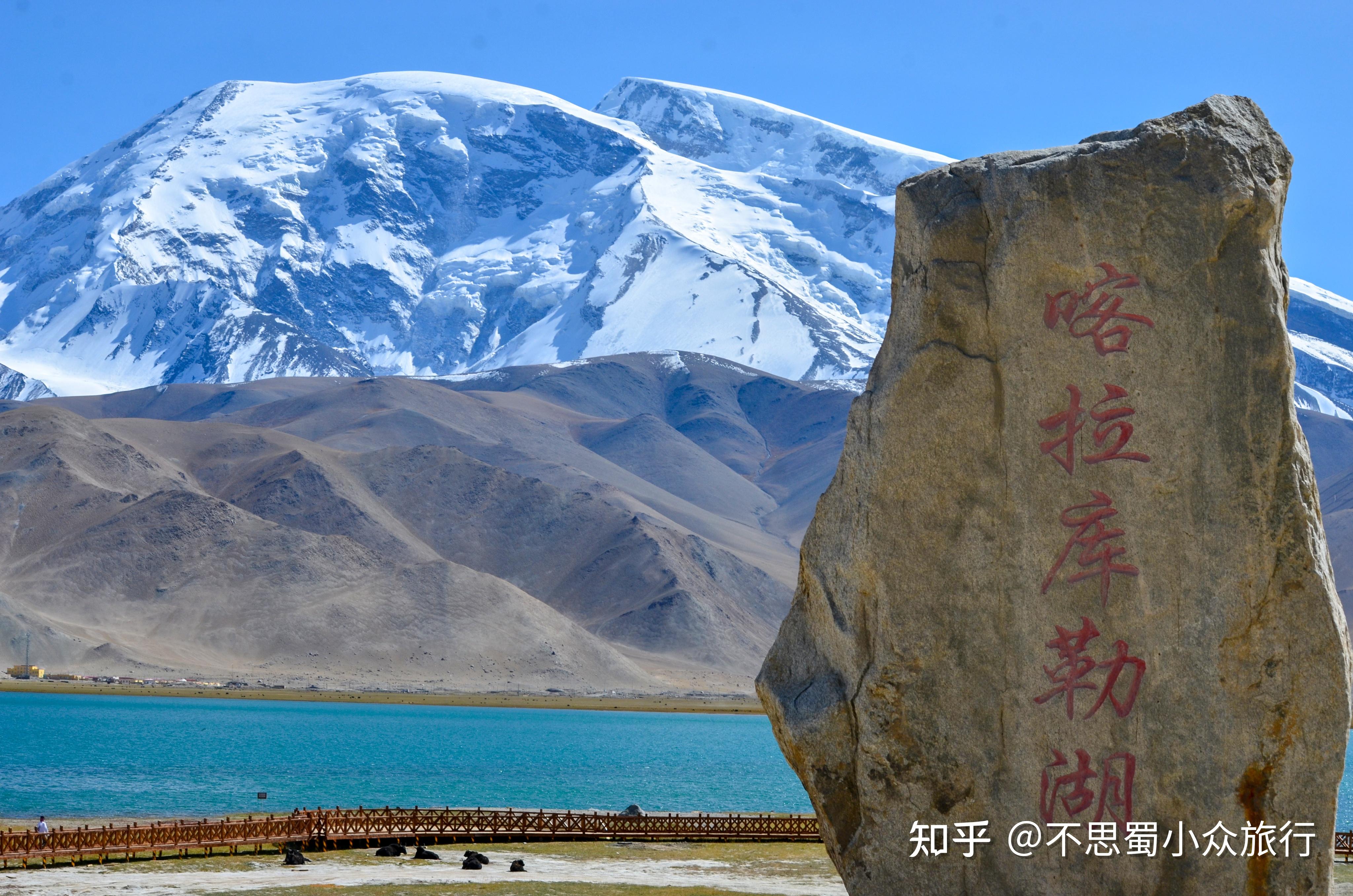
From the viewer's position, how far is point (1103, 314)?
12828 mm

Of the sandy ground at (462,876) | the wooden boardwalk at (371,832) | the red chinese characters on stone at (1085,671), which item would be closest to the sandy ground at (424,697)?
the wooden boardwalk at (371,832)

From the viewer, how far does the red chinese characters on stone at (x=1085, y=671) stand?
12.4m

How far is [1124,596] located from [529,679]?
4737 inches

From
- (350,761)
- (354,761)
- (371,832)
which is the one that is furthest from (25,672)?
(371,832)

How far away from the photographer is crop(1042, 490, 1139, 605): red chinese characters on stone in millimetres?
12570

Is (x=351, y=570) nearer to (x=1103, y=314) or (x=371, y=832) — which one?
(x=371, y=832)

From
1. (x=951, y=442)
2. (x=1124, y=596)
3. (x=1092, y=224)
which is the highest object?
(x=1092, y=224)

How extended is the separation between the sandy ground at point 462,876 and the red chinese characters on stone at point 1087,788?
461 inches

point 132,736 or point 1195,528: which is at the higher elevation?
point 1195,528

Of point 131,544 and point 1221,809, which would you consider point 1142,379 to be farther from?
point 131,544

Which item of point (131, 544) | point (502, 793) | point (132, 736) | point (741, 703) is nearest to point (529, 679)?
point (741, 703)

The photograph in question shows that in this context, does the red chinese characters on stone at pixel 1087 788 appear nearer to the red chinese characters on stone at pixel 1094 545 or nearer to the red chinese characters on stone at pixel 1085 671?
the red chinese characters on stone at pixel 1085 671

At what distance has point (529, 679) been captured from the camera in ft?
427

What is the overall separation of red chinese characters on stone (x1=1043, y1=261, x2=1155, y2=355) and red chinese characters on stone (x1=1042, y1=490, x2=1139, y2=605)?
Result: 1.34 meters
